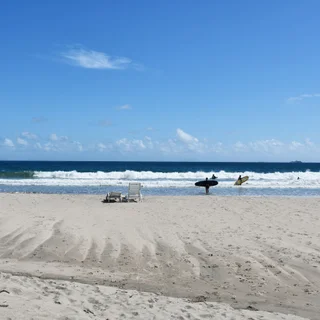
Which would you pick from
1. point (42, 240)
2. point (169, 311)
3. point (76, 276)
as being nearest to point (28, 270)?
point (76, 276)

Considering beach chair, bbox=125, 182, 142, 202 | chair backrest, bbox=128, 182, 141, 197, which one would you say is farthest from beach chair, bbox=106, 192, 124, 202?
chair backrest, bbox=128, 182, 141, 197

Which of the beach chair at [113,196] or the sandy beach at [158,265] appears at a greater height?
the beach chair at [113,196]

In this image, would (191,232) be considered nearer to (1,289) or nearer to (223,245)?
(223,245)

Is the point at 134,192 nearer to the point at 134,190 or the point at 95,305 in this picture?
the point at 134,190

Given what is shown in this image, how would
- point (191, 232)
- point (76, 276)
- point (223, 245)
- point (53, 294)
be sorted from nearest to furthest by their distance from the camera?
point (53, 294)
point (76, 276)
point (223, 245)
point (191, 232)

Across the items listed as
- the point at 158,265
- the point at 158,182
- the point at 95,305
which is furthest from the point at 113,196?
the point at 158,182

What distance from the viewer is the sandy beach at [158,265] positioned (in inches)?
196

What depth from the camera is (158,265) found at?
7.35 meters

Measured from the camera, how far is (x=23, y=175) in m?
46.0

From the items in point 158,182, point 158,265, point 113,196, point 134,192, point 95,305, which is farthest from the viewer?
point 158,182

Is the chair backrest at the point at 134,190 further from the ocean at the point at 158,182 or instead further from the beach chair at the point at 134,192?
the ocean at the point at 158,182

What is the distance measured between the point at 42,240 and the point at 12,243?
0.68 meters

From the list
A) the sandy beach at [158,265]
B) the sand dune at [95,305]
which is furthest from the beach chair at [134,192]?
the sand dune at [95,305]

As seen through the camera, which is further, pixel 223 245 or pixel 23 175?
pixel 23 175
